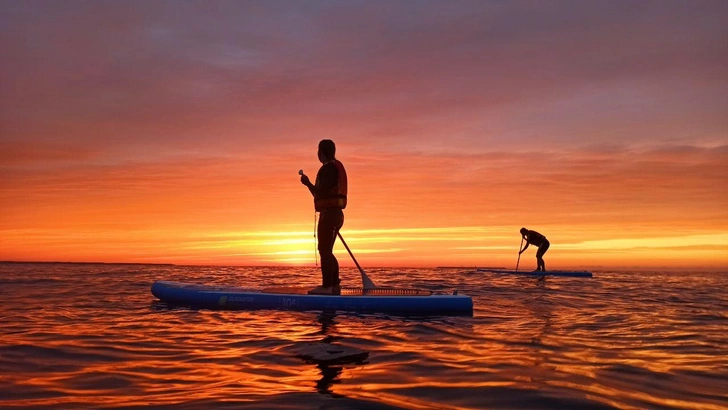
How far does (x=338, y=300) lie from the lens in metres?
10.4

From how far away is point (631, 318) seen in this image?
10039 millimetres

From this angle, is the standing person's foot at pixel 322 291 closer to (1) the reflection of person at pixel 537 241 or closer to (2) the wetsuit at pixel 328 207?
(2) the wetsuit at pixel 328 207

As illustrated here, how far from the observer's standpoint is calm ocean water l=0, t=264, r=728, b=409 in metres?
4.45

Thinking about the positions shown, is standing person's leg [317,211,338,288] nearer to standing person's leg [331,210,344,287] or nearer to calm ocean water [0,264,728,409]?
standing person's leg [331,210,344,287]

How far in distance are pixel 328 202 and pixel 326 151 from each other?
1.12 metres

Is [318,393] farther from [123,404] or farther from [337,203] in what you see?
[337,203]

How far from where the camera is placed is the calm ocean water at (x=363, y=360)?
4445 millimetres

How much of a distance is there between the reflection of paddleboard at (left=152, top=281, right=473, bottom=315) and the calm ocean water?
0.36 m

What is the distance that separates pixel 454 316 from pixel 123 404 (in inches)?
277

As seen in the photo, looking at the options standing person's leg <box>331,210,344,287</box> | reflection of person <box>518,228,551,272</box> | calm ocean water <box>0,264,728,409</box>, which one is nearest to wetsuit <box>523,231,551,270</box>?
reflection of person <box>518,228,551,272</box>

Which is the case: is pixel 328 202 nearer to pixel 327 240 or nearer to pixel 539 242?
pixel 327 240

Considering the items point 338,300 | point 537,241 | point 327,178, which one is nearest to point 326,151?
point 327,178

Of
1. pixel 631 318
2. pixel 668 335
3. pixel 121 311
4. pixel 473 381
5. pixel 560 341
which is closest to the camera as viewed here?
pixel 473 381

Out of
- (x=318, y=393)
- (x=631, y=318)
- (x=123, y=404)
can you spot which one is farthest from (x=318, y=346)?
(x=631, y=318)
